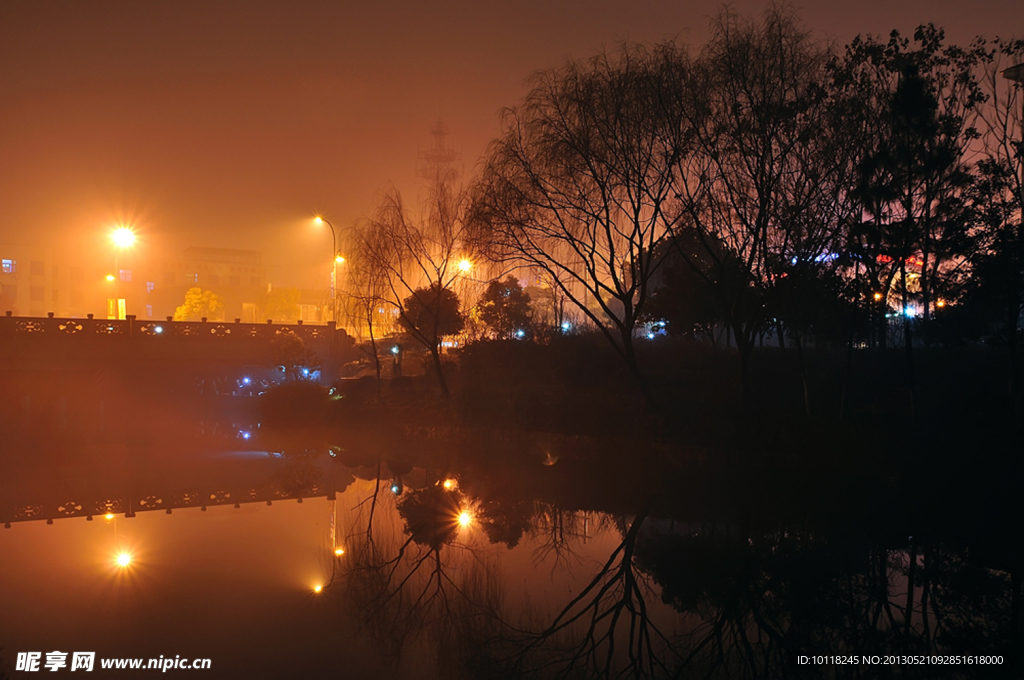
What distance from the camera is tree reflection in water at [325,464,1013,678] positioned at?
702 centimetres

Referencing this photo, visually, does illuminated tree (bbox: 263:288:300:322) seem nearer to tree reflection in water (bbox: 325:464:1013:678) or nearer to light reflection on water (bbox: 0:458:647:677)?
light reflection on water (bbox: 0:458:647:677)

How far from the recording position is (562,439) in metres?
22.6

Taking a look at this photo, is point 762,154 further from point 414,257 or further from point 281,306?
point 281,306

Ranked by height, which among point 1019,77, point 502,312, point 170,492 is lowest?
point 170,492

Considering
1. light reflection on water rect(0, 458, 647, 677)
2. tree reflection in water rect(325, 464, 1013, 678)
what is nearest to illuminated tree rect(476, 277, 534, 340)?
light reflection on water rect(0, 458, 647, 677)

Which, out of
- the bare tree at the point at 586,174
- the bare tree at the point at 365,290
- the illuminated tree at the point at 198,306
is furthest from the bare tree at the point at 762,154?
the illuminated tree at the point at 198,306

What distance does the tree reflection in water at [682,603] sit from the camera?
7020 mm

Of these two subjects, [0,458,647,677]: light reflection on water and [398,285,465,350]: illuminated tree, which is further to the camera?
[398,285,465,350]: illuminated tree

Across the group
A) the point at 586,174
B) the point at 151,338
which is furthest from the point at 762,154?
the point at 151,338

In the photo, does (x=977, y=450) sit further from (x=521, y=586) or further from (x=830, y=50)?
(x=521, y=586)

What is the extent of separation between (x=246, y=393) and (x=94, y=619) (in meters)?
49.7

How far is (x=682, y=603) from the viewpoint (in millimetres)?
8547

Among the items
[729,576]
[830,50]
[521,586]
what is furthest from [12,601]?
[830,50]

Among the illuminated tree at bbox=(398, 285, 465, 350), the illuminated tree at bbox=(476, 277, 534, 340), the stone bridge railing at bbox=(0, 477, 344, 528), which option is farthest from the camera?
the illuminated tree at bbox=(476, 277, 534, 340)
